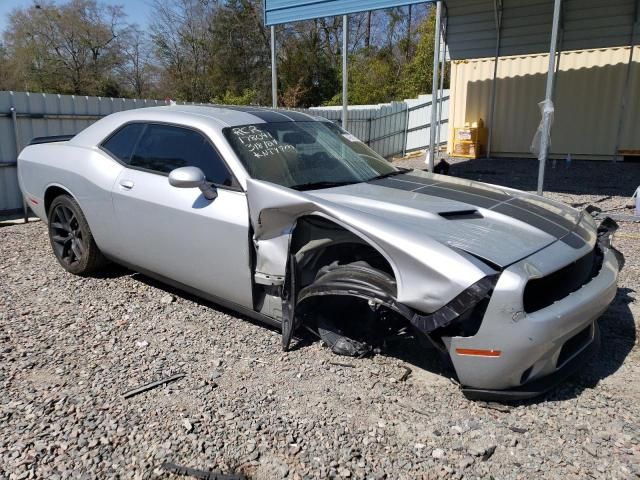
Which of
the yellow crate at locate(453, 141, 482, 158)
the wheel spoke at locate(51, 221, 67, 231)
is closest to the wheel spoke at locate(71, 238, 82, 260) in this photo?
the wheel spoke at locate(51, 221, 67, 231)

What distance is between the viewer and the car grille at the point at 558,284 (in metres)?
2.57

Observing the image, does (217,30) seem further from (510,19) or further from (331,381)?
(331,381)

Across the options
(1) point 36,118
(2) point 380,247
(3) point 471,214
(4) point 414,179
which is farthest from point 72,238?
(1) point 36,118

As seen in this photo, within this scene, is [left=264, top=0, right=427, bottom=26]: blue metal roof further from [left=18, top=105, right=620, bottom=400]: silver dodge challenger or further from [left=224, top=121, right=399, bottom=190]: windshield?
[left=224, top=121, right=399, bottom=190]: windshield

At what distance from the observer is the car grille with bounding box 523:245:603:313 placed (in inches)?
101

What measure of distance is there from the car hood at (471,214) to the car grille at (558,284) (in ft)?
0.44

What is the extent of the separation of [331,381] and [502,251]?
47.5 inches

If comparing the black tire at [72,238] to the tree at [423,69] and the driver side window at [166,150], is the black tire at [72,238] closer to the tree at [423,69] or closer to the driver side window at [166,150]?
the driver side window at [166,150]

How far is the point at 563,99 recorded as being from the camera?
13.8 m

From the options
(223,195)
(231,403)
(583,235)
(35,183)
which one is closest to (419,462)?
(231,403)

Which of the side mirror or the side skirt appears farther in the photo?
the side skirt

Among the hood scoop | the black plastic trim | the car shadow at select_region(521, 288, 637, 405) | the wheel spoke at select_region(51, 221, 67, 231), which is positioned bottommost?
the car shadow at select_region(521, 288, 637, 405)

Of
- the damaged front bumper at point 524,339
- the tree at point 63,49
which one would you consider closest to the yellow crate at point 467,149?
the damaged front bumper at point 524,339

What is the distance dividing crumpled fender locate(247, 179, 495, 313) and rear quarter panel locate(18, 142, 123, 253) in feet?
5.33
